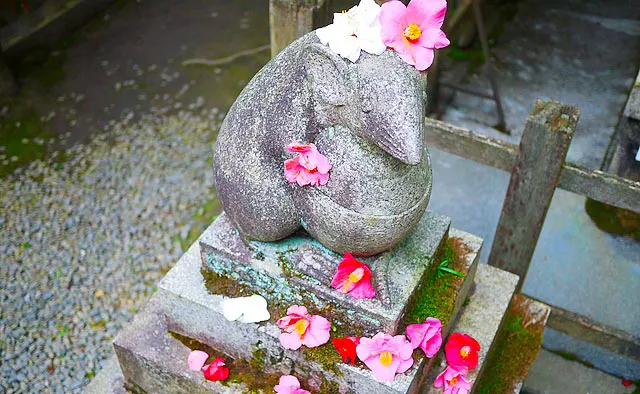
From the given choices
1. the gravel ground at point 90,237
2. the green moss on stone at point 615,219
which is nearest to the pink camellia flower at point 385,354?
the gravel ground at point 90,237

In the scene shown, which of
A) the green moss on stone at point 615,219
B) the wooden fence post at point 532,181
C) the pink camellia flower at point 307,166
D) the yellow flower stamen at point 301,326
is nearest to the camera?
the pink camellia flower at point 307,166

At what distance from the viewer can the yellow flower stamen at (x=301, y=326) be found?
2.40m

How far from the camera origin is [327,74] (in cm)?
196

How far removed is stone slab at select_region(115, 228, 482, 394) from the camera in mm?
2438

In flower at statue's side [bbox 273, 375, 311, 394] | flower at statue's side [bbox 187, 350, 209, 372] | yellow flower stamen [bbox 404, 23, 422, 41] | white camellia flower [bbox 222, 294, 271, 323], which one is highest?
yellow flower stamen [bbox 404, 23, 422, 41]

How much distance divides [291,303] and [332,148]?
707 millimetres

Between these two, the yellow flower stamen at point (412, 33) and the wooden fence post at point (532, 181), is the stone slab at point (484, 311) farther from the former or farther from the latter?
the yellow flower stamen at point (412, 33)

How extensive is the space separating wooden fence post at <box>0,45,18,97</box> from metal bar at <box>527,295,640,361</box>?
4216 millimetres

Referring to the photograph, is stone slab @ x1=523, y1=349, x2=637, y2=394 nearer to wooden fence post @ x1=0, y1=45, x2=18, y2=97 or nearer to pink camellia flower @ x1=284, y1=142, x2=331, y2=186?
pink camellia flower @ x1=284, y1=142, x2=331, y2=186

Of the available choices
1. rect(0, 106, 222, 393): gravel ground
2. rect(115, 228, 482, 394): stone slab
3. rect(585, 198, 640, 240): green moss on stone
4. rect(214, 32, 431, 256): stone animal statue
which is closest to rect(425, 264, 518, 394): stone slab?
rect(115, 228, 482, 394): stone slab

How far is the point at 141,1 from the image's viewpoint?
6309 millimetres

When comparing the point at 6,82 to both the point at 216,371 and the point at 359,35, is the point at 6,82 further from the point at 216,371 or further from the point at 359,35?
the point at 359,35

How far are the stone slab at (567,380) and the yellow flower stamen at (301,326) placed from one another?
5.07 ft

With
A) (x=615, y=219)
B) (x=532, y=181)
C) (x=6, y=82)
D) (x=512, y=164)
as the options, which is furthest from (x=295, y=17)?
(x=6, y=82)
